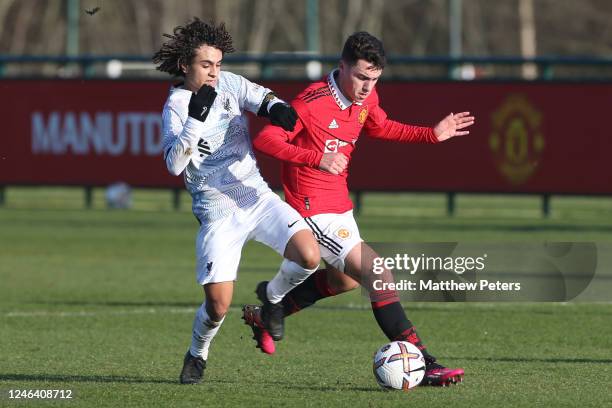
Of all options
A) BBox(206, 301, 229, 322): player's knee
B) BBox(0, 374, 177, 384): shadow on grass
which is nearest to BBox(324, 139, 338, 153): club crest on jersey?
BBox(206, 301, 229, 322): player's knee

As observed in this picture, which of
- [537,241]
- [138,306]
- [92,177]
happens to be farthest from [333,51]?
[138,306]

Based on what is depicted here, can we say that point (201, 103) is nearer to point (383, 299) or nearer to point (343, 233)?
point (343, 233)

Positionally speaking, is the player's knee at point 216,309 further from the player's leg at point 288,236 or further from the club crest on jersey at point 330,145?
the club crest on jersey at point 330,145

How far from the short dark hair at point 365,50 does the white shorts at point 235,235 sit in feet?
3.00

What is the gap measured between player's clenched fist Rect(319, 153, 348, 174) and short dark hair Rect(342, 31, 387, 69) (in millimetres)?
597

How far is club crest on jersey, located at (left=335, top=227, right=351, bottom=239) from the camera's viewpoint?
26.0 feet

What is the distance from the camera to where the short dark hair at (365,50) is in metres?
7.73

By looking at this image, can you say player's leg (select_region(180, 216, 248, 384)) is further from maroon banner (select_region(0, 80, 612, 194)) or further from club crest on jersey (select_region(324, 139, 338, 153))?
maroon banner (select_region(0, 80, 612, 194))

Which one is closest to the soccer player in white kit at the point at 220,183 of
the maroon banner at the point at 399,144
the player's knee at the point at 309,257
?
the player's knee at the point at 309,257

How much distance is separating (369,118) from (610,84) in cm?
1131

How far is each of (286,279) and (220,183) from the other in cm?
75

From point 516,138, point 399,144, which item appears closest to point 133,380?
point 516,138

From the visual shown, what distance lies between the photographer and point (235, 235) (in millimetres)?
7715

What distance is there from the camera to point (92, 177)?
21.0 meters
